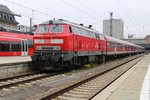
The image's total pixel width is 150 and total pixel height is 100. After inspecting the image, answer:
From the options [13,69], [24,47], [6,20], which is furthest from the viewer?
[6,20]

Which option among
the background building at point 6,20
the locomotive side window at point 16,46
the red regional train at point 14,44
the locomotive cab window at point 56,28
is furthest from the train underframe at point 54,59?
the background building at point 6,20

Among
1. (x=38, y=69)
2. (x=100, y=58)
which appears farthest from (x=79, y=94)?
(x=100, y=58)

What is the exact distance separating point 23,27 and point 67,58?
44.6m

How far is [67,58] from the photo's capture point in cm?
1969

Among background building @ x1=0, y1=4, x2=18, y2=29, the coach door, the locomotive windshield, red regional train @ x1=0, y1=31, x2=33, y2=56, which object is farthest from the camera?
background building @ x1=0, y1=4, x2=18, y2=29

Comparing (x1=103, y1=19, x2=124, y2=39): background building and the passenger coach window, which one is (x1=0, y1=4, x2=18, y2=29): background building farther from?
the passenger coach window

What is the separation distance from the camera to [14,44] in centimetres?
3266

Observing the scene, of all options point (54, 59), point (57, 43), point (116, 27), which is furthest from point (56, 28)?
point (116, 27)

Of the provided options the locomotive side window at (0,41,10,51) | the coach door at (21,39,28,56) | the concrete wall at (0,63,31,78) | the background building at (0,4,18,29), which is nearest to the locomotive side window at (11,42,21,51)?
the coach door at (21,39,28,56)

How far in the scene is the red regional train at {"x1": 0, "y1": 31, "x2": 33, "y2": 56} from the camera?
3053 centimetres

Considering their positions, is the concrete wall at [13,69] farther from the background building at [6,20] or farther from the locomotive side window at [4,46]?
the background building at [6,20]

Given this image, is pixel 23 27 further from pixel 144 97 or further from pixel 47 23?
pixel 144 97

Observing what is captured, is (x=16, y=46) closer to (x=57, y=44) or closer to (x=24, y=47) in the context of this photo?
(x=24, y=47)

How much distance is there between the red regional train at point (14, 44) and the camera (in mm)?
30531
